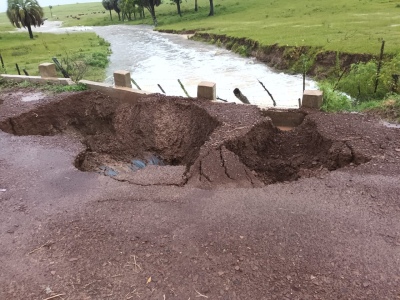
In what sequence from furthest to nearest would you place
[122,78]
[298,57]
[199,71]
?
1. [199,71]
2. [298,57]
3. [122,78]

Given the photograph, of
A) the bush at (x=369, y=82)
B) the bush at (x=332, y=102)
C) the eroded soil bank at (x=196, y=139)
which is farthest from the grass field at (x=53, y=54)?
the bush at (x=332, y=102)

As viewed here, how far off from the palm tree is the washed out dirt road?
4667 cm

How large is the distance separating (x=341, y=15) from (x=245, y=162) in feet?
90.9

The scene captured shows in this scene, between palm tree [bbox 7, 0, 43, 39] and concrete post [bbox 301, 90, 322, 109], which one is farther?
palm tree [bbox 7, 0, 43, 39]

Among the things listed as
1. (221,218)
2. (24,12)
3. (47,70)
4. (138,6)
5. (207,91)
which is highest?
(138,6)

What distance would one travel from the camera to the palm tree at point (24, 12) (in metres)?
48.4

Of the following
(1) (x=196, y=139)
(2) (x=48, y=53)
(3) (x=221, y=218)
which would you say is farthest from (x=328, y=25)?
(2) (x=48, y=53)

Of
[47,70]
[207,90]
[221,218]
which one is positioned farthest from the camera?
[47,70]

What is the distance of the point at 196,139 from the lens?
35.2ft

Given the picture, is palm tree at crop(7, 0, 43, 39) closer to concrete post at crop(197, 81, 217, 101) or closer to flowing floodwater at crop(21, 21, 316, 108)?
flowing floodwater at crop(21, 21, 316, 108)

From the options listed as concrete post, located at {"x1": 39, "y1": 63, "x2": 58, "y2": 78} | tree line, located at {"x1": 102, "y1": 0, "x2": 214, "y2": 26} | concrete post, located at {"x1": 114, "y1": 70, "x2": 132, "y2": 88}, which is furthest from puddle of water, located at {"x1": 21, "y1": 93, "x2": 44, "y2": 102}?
tree line, located at {"x1": 102, "y1": 0, "x2": 214, "y2": 26}

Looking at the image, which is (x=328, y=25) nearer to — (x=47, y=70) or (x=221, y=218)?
(x=47, y=70)

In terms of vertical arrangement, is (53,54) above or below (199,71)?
above

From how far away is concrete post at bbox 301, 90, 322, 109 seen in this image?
32.5ft
